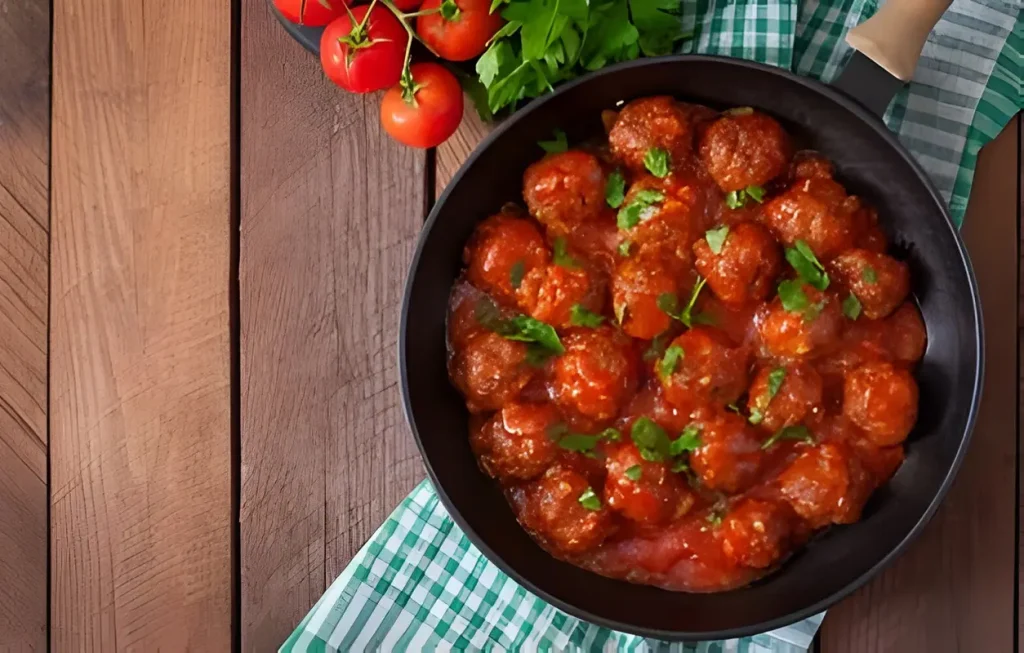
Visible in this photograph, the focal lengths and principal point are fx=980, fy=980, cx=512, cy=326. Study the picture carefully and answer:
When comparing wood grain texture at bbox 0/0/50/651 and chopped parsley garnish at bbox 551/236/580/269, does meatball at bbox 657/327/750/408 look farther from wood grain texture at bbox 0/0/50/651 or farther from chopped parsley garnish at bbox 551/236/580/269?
wood grain texture at bbox 0/0/50/651

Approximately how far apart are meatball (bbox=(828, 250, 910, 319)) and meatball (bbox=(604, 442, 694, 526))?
418 millimetres

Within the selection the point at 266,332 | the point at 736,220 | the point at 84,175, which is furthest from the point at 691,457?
the point at 84,175

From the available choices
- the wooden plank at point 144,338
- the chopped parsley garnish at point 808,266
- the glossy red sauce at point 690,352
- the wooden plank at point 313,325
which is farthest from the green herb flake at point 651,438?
the wooden plank at point 144,338

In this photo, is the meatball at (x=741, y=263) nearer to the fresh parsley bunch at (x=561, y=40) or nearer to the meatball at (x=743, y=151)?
the meatball at (x=743, y=151)

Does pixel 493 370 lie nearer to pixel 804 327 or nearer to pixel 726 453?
pixel 726 453

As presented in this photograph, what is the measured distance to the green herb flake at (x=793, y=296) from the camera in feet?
5.08

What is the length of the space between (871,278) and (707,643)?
2.33ft

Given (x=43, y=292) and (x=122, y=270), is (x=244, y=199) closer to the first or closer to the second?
(x=122, y=270)

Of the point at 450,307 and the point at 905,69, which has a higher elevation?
the point at 905,69

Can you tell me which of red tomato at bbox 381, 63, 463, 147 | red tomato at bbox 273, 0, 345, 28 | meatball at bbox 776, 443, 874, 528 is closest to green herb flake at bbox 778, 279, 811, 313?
meatball at bbox 776, 443, 874, 528

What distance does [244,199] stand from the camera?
187 cm

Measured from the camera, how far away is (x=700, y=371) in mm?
1548

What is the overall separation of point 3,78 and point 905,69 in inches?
64.3

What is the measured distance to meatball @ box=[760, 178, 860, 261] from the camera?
156cm
